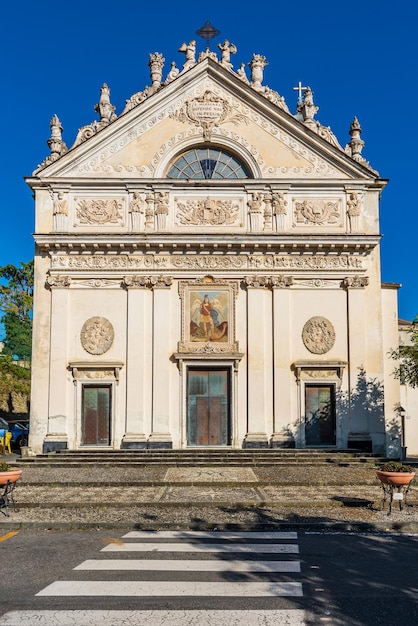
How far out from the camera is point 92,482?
1773 cm

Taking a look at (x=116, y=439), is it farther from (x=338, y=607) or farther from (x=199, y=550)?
(x=338, y=607)

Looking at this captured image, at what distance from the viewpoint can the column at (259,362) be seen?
25281mm

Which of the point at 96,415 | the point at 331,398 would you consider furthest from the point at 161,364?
the point at 331,398

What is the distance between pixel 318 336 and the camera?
2591 cm

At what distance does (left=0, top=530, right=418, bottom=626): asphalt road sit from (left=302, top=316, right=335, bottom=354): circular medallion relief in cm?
1419

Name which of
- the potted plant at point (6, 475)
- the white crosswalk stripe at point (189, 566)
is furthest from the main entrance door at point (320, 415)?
the white crosswalk stripe at point (189, 566)

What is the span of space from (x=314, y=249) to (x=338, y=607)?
A: 64.6ft

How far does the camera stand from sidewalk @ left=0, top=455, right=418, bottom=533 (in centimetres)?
1273

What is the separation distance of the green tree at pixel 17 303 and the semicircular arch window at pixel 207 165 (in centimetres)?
3121

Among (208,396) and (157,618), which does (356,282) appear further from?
(157,618)

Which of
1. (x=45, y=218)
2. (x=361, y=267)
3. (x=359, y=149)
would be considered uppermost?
(x=359, y=149)

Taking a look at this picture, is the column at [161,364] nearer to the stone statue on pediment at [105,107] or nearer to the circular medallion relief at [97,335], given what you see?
the circular medallion relief at [97,335]

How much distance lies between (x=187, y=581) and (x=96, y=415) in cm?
1755

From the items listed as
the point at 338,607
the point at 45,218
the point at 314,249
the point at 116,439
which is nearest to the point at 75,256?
the point at 45,218
